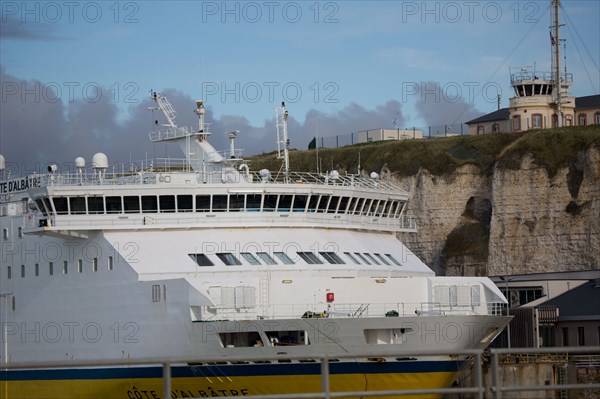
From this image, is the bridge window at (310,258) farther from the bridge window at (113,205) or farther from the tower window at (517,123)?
the tower window at (517,123)

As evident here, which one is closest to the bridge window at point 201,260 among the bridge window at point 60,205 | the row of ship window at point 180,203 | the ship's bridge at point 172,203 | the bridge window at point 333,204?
the ship's bridge at point 172,203

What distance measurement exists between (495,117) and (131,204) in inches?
2427

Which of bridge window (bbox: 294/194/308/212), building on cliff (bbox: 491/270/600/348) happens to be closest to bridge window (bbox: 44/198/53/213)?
bridge window (bbox: 294/194/308/212)

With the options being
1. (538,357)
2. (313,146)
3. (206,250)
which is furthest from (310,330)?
(313,146)

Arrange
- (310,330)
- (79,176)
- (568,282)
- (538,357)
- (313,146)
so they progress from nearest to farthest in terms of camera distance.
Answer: (310,330) < (79,176) < (538,357) < (568,282) < (313,146)

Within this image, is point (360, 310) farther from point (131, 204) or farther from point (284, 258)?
point (131, 204)

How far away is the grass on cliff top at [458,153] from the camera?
236ft

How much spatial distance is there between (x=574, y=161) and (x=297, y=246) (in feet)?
136

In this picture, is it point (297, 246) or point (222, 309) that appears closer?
point (222, 309)

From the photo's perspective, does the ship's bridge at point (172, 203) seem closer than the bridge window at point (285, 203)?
Yes

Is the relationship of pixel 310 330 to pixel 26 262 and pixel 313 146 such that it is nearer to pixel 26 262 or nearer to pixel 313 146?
pixel 26 262

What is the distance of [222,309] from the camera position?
3008cm

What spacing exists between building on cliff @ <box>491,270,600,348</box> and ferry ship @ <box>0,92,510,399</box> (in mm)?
13271

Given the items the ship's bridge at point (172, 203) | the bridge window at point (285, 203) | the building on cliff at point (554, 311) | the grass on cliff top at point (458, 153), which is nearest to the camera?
the ship's bridge at point (172, 203)
